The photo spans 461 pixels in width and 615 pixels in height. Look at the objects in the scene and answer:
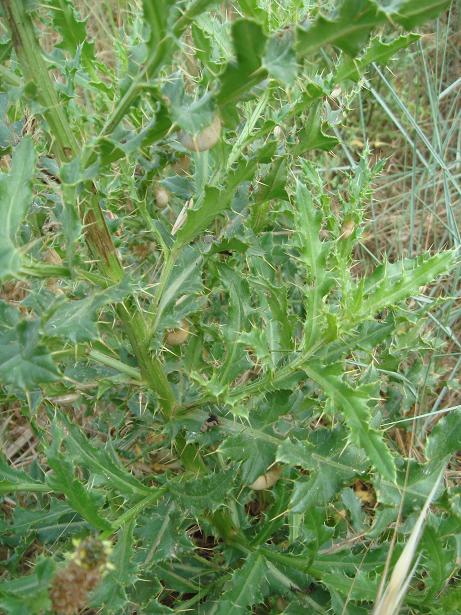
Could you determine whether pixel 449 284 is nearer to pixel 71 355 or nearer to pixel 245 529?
pixel 245 529

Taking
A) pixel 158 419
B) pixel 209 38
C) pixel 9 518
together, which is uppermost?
pixel 209 38

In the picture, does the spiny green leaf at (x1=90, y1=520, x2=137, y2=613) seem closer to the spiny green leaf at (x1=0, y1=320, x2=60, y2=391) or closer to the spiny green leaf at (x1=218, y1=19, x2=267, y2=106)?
the spiny green leaf at (x1=0, y1=320, x2=60, y2=391)

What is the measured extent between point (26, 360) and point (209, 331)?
0.60m

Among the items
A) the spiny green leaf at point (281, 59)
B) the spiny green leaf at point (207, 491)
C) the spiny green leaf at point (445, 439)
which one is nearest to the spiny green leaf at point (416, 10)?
the spiny green leaf at point (281, 59)

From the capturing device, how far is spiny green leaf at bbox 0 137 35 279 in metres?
1.16

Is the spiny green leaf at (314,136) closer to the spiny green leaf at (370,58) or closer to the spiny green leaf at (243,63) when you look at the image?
the spiny green leaf at (370,58)

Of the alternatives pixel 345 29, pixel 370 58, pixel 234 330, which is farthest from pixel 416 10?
pixel 234 330

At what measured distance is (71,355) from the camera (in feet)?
4.64

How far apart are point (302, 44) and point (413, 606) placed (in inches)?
52.3

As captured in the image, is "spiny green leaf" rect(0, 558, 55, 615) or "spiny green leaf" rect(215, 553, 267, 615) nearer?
"spiny green leaf" rect(0, 558, 55, 615)

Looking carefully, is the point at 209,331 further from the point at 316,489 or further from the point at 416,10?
the point at 416,10

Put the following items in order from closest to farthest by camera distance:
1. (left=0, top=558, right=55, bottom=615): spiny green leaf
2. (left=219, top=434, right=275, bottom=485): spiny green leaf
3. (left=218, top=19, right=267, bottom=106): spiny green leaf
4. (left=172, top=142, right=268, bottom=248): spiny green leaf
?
1. (left=218, top=19, right=267, bottom=106): spiny green leaf
2. (left=0, top=558, right=55, bottom=615): spiny green leaf
3. (left=172, top=142, right=268, bottom=248): spiny green leaf
4. (left=219, top=434, right=275, bottom=485): spiny green leaf

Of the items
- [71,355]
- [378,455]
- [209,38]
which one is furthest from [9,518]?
[209,38]

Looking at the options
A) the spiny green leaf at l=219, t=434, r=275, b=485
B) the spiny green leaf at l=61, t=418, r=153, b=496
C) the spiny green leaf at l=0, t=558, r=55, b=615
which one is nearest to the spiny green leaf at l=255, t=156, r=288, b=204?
the spiny green leaf at l=219, t=434, r=275, b=485
